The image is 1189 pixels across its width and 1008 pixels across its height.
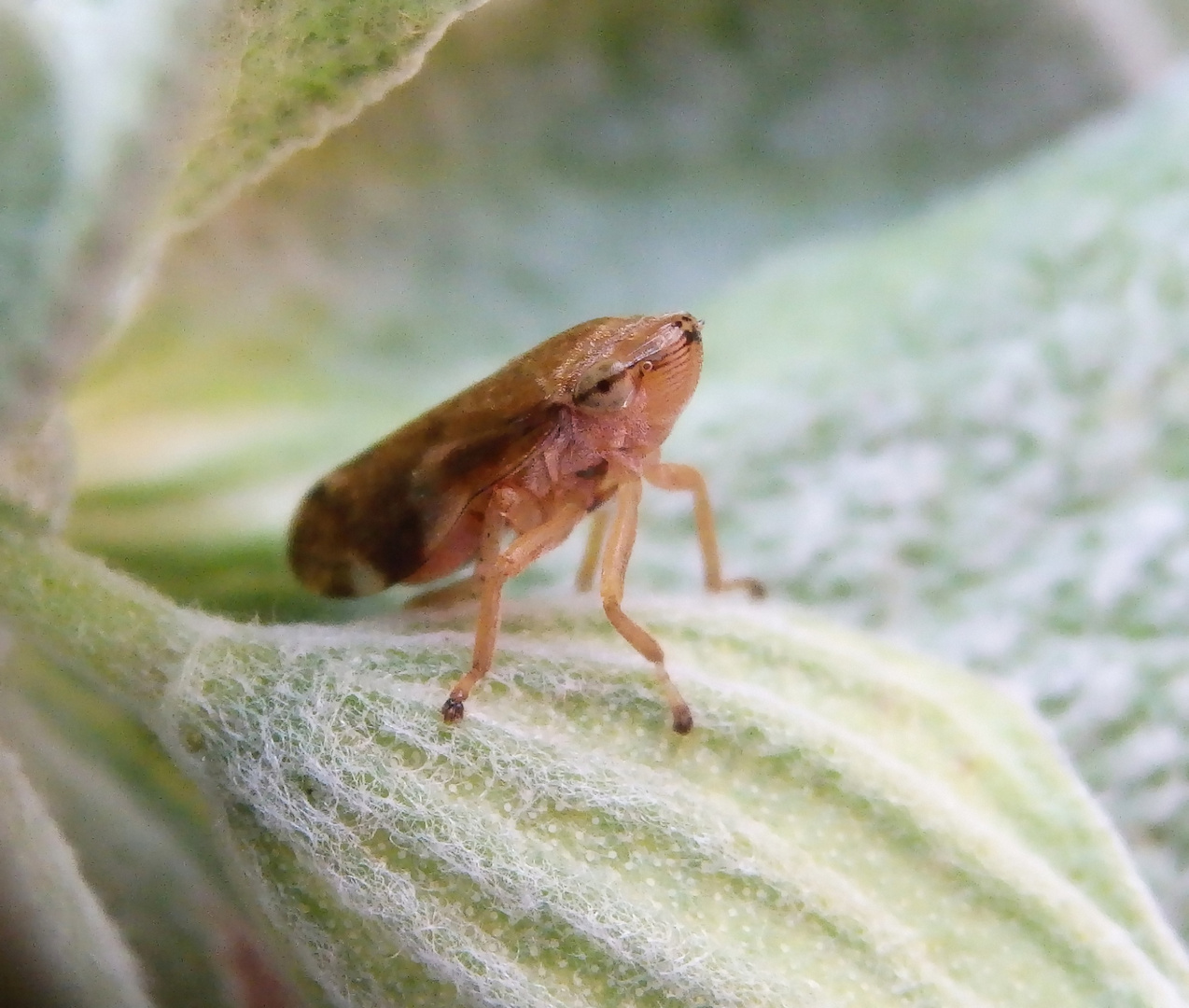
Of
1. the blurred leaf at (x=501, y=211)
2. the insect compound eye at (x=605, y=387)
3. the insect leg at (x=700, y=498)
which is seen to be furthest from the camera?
the blurred leaf at (x=501, y=211)

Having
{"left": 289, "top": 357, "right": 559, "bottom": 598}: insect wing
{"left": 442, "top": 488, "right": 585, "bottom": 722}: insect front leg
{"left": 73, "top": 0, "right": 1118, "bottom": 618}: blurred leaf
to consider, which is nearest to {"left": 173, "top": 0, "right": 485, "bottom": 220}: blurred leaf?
→ {"left": 289, "top": 357, "right": 559, "bottom": 598}: insect wing

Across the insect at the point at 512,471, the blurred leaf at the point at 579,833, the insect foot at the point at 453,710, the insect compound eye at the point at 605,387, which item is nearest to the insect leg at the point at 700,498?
the insect at the point at 512,471

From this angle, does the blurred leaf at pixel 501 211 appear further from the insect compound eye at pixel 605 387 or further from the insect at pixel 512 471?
the insect compound eye at pixel 605 387

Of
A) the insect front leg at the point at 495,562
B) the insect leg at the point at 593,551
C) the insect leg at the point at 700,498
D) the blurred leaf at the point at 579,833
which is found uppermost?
the insect leg at the point at 700,498

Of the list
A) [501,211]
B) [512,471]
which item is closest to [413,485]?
[512,471]

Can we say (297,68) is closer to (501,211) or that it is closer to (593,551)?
(593,551)

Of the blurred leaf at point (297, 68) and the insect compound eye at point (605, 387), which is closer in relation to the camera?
the blurred leaf at point (297, 68)

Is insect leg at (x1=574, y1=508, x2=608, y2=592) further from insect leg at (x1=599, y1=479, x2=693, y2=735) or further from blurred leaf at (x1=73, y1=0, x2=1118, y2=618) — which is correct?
blurred leaf at (x1=73, y1=0, x2=1118, y2=618)

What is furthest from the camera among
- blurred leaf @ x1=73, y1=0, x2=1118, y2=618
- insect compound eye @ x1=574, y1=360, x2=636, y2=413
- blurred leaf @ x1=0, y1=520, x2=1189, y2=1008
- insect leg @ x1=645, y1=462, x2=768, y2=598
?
blurred leaf @ x1=73, y1=0, x2=1118, y2=618
